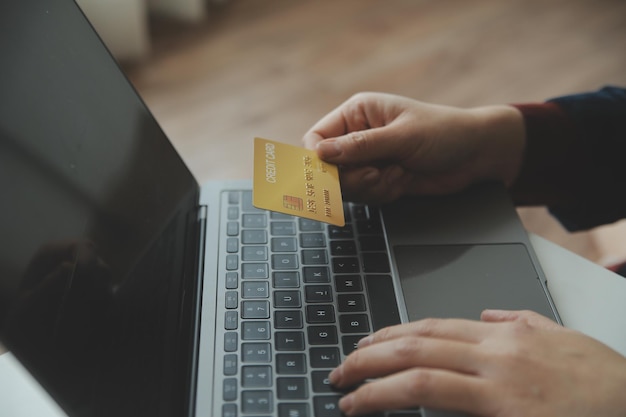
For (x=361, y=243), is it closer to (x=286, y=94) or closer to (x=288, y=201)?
(x=288, y=201)

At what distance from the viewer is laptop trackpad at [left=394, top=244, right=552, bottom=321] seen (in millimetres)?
626

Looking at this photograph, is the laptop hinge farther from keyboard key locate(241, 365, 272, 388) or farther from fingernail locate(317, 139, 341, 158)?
fingernail locate(317, 139, 341, 158)

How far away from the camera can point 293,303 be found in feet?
2.07

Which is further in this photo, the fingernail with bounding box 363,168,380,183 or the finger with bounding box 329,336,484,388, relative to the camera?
the fingernail with bounding box 363,168,380,183

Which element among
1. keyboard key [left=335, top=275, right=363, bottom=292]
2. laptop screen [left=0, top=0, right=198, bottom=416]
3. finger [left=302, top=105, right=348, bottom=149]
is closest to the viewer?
laptop screen [left=0, top=0, right=198, bottom=416]

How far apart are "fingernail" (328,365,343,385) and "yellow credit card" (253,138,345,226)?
0.54ft

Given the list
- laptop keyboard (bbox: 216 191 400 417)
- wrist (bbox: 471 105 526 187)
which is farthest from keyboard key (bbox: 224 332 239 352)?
wrist (bbox: 471 105 526 187)

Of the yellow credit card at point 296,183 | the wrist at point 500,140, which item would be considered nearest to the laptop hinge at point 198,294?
the yellow credit card at point 296,183

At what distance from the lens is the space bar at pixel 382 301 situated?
0.62 metres

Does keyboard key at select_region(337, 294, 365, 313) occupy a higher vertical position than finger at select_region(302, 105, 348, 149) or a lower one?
lower

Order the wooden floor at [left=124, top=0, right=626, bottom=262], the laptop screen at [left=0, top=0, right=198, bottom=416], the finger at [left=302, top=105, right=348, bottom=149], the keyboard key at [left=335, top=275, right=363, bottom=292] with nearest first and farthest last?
the laptop screen at [left=0, top=0, right=198, bottom=416] < the keyboard key at [left=335, top=275, right=363, bottom=292] < the finger at [left=302, top=105, right=348, bottom=149] < the wooden floor at [left=124, top=0, right=626, bottom=262]

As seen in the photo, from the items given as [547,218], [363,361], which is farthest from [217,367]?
[547,218]

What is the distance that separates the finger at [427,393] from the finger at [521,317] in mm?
87

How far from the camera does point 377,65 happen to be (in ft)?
5.25
